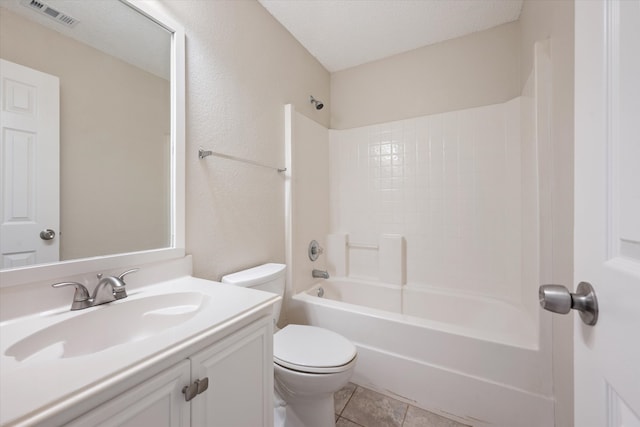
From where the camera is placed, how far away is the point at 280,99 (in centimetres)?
180

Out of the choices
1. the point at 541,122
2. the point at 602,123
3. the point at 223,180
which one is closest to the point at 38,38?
the point at 223,180

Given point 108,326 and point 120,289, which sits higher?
point 120,289

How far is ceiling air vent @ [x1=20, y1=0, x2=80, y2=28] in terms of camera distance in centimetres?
78

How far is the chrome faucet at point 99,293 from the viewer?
2.60 feet

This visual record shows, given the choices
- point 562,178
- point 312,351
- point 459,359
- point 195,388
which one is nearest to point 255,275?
point 312,351

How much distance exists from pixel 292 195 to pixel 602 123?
5.25 ft

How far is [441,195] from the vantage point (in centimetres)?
200

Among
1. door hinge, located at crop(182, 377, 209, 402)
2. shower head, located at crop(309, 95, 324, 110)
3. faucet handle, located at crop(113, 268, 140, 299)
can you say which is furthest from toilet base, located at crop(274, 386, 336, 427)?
shower head, located at crop(309, 95, 324, 110)

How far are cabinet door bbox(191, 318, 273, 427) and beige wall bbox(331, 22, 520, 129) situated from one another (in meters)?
2.08

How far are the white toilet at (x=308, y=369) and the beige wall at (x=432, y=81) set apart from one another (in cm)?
183

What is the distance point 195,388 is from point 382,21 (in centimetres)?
226

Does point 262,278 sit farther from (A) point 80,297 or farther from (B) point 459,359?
(B) point 459,359

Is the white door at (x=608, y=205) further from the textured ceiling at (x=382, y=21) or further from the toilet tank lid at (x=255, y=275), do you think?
the textured ceiling at (x=382, y=21)

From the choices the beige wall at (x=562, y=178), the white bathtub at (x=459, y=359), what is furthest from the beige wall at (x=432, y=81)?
the white bathtub at (x=459, y=359)
